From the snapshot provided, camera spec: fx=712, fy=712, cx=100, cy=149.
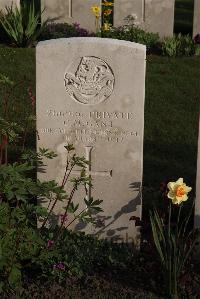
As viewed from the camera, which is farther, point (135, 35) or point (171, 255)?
point (135, 35)

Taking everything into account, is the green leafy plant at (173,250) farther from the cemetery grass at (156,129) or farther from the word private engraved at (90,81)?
the word private engraved at (90,81)

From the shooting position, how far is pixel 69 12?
12.7m

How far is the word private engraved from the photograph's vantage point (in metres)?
5.20

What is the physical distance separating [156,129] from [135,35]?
415 centimetres

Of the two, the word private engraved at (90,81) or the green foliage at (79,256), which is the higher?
the word private engraved at (90,81)

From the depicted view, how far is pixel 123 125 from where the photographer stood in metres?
5.33

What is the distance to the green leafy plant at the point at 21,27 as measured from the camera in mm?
11570

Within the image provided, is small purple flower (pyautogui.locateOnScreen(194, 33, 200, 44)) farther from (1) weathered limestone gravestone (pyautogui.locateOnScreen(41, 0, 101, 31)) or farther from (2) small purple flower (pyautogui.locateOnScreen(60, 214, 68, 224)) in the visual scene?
(2) small purple flower (pyautogui.locateOnScreen(60, 214, 68, 224))

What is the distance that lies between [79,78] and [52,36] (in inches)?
279

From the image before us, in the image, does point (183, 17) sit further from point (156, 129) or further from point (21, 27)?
point (156, 129)

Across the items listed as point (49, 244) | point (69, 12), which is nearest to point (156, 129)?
point (49, 244)

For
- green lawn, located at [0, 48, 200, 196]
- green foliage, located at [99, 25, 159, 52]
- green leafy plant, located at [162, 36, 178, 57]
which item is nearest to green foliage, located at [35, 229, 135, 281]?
green lawn, located at [0, 48, 200, 196]

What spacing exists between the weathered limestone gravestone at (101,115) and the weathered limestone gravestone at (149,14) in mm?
7448

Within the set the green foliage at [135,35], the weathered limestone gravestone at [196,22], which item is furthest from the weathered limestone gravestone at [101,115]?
the weathered limestone gravestone at [196,22]
